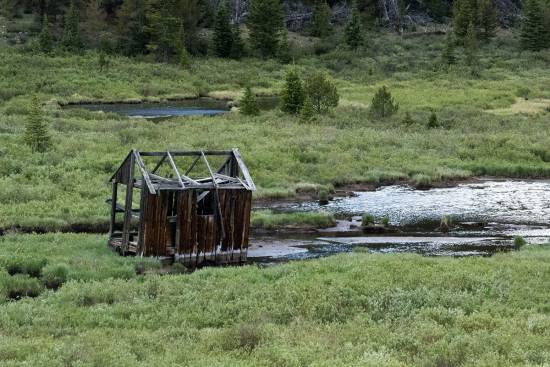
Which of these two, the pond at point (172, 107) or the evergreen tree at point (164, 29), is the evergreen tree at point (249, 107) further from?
the evergreen tree at point (164, 29)

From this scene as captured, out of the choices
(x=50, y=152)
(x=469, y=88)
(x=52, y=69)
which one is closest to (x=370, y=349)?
(x=50, y=152)

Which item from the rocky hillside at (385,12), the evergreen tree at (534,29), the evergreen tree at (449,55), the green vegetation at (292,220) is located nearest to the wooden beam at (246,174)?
the green vegetation at (292,220)

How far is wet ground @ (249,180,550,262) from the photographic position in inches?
1043

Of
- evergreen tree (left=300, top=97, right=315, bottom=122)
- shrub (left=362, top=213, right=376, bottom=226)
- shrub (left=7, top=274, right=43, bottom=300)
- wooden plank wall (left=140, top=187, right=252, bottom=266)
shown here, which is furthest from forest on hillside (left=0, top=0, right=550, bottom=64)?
shrub (left=7, top=274, right=43, bottom=300)

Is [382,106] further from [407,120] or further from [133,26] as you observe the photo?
[133,26]

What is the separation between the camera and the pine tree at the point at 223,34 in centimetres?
9681

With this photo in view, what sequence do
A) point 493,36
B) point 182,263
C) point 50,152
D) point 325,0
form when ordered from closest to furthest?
point 182,263, point 50,152, point 493,36, point 325,0

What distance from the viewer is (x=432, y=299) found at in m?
17.3

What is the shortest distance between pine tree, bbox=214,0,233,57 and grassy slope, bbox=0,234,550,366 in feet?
256

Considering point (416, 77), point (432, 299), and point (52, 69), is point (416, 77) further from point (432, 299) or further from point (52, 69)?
point (432, 299)

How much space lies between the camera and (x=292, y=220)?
30.1 metres

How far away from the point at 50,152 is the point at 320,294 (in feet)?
81.4

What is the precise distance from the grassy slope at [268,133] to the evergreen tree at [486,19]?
1723 centimetres

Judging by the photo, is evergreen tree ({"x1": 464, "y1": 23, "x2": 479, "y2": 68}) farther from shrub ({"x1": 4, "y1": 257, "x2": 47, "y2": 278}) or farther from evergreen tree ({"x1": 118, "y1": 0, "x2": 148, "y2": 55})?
shrub ({"x1": 4, "y1": 257, "x2": 47, "y2": 278})
